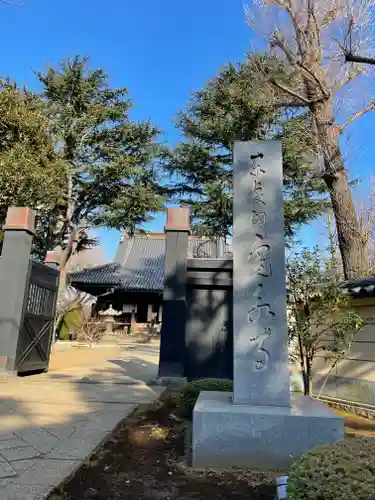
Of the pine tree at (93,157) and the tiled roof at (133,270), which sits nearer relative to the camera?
the pine tree at (93,157)

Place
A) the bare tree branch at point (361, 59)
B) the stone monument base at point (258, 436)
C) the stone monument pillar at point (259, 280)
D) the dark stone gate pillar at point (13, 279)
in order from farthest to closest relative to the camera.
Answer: the dark stone gate pillar at point (13, 279)
the bare tree branch at point (361, 59)
the stone monument pillar at point (259, 280)
the stone monument base at point (258, 436)

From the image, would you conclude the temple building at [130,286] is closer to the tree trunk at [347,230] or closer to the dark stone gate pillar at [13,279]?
the tree trunk at [347,230]

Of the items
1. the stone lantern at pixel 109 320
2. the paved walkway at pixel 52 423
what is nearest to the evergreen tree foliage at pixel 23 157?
the stone lantern at pixel 109 320

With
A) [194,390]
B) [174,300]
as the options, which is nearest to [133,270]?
[174,300]

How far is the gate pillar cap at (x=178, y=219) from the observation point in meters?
6.71

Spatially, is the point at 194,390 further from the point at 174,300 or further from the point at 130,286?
the point at 130,286

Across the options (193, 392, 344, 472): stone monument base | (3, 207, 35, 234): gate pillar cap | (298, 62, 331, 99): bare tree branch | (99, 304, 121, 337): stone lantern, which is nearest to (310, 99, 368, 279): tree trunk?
(298, 62, 331, 99): bare tree branch

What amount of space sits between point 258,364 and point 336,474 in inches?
56.8

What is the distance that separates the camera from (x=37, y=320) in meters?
7.05

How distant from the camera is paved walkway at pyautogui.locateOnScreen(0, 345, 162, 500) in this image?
226 centimetres

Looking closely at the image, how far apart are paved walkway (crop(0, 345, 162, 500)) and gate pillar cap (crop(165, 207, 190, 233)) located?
2826 millimetres

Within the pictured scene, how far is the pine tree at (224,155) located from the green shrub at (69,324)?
8.41 m

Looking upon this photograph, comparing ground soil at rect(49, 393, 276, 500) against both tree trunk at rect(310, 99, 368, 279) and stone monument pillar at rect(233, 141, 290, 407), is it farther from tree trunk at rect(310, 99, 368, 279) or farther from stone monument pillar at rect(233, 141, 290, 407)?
tree trunk at rect(310, 99, 368, 279)

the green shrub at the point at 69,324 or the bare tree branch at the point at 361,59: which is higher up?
the bare tree branch at the point at 361,59
